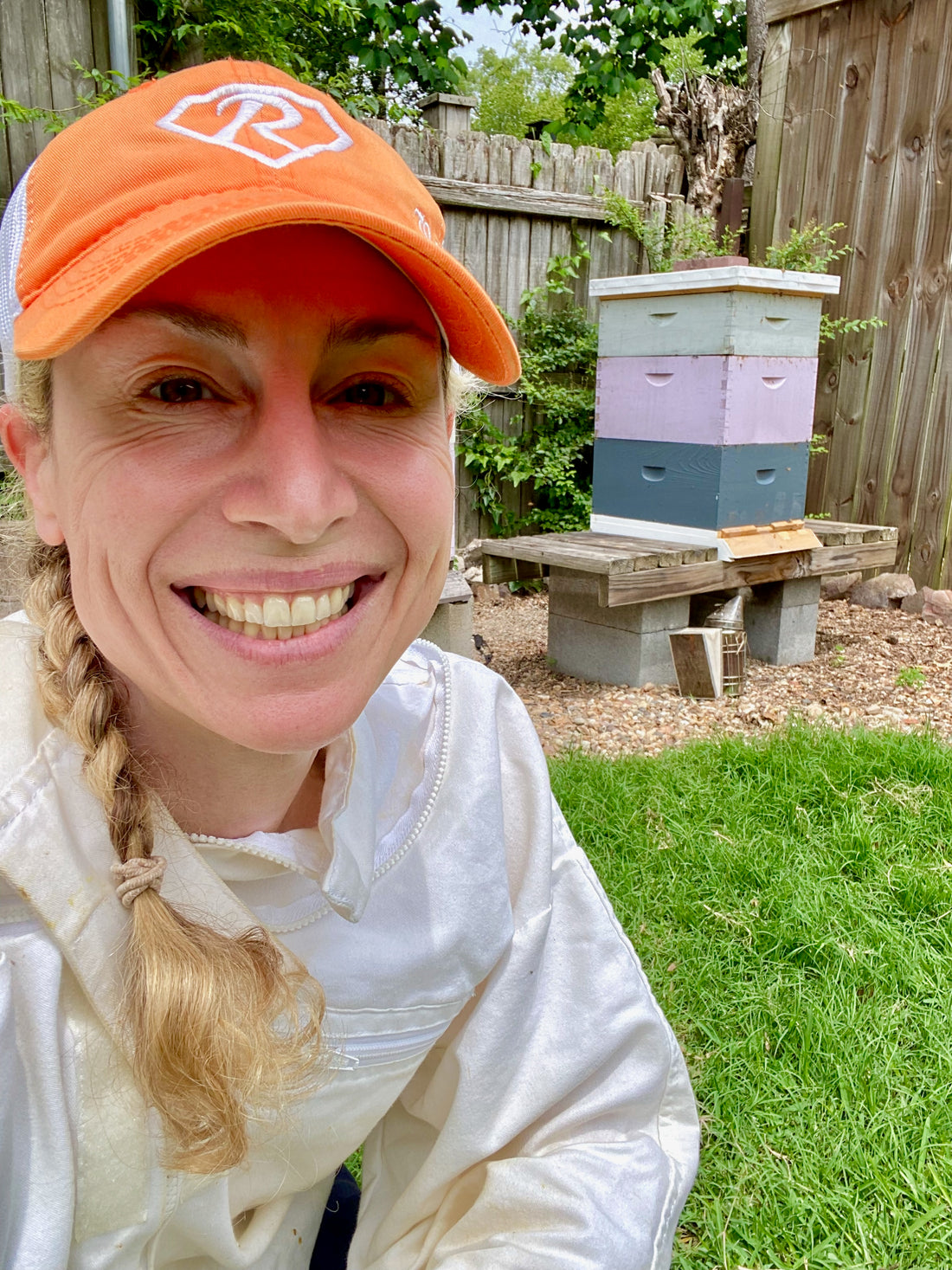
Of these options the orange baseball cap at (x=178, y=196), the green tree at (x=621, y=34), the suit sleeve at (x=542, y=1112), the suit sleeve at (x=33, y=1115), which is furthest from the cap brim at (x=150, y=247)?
the green tree at (x=621, y=34)

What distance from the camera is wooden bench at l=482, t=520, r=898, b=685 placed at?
416cm

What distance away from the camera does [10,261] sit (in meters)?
0.89

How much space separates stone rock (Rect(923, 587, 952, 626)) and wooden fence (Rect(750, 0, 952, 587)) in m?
0.15

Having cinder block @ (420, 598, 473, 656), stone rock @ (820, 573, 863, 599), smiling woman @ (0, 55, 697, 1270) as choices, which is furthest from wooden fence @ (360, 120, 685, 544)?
smiling woman @ (0, 55, 697, 1270)

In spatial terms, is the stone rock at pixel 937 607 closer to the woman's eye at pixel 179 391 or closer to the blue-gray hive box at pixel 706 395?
the blue-gray hive box at pixel 706 395

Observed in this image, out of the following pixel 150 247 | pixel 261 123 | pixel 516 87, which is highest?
pixel 516 87

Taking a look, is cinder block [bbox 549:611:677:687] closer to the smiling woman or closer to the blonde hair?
the smiling woman

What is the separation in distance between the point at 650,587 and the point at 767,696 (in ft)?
2.37

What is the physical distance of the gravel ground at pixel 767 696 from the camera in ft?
12.6

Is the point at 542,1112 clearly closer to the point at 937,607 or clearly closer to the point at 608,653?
the point at 608,653

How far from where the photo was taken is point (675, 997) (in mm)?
2238

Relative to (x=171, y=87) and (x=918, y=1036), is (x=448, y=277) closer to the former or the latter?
(x=171, y=87)

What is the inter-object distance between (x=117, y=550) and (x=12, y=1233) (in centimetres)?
60

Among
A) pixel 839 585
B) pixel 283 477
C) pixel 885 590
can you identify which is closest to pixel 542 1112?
pixel 283 477
